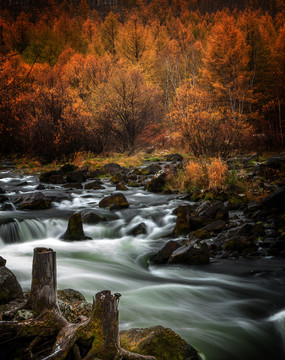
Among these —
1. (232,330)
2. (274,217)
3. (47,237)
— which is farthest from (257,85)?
(232,330)

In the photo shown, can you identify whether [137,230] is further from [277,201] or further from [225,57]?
[225,57]

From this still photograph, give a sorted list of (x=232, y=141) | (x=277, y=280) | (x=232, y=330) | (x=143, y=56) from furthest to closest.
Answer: (x=143, y=56) → (x=232, y=141) → (x=277, y=280) → (x=232, y=330)

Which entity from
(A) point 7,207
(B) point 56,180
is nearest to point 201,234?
(A) point 7,207

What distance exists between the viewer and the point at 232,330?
4168 mm

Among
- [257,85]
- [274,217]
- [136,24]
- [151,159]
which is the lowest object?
[274,217]

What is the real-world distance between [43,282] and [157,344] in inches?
42.3

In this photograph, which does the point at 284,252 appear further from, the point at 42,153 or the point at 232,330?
the point at 42,153

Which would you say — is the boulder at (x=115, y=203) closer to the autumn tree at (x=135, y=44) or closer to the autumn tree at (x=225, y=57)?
the autumn tree at (x=225, y=57)

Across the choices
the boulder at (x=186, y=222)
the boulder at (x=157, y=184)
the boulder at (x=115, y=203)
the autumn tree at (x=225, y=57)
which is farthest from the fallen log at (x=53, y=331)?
the autumn tree at (x=225, y=57)

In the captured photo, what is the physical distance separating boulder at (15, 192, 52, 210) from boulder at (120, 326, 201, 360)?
7.73m

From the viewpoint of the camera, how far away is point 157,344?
2697 millimetres

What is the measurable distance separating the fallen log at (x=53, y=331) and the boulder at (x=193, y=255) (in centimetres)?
394

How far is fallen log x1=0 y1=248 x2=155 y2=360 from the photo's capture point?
223 centimetres

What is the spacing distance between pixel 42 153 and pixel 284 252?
52.0 ft
